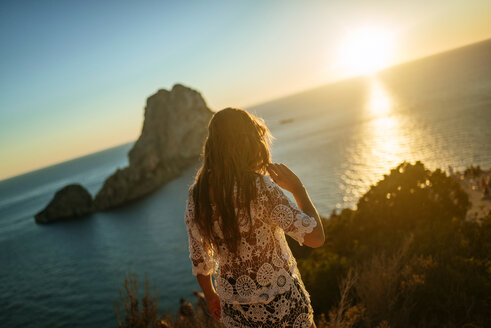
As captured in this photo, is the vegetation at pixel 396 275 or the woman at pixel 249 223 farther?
the vegetation at pixel 396 275

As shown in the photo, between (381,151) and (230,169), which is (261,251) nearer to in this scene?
(230,169)

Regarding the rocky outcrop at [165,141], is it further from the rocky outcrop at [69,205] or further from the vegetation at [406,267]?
the vegetation at [406,267]

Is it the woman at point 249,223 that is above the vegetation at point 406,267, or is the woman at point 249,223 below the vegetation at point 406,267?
above

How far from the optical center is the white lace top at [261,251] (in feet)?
5.50

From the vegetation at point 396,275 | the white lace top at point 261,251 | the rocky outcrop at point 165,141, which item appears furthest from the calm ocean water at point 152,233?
the white lace top at point 261,251

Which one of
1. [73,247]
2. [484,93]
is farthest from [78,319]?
[484,93]

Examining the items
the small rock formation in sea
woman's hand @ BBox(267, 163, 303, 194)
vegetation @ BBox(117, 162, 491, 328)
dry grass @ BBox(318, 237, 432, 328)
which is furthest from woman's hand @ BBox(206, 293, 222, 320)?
the small rock formation in sea

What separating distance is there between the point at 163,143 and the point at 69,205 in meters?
25.0

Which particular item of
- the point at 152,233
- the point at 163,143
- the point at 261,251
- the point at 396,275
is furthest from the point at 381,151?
the point at 163,143

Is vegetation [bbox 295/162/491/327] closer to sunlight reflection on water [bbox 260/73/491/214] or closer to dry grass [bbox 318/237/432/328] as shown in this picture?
dry grass [bbox 318/237/432/328]

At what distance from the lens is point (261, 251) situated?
1.86 meters

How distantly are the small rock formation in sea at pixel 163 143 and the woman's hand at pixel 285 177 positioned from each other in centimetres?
4949

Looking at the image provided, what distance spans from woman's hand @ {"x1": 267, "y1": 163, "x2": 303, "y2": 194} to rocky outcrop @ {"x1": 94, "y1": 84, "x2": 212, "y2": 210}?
1949 inches

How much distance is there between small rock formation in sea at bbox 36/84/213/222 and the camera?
1901 inches
